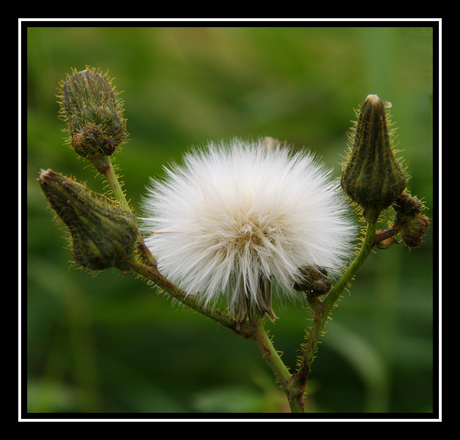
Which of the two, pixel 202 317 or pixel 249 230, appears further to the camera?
pixel 202 317

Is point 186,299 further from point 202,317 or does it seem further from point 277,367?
point 202,317

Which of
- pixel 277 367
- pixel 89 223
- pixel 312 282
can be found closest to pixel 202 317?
pixel 277 367

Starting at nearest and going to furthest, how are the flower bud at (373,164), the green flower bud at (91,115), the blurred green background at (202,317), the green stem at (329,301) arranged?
the flower bud at (373,164)
the green stem at (329,301)
the green flower bud at (91,115)
the blurred green background at (202,317)

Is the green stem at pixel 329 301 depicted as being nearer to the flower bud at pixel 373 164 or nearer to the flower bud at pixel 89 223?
the flower bud at pixel 373 164

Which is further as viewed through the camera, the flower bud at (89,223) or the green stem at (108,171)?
the green stem at (108,171)

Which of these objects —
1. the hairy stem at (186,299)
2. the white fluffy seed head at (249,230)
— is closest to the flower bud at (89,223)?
the hairy stem at (186,299)

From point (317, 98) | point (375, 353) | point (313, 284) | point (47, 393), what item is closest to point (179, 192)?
point (313, 284)
